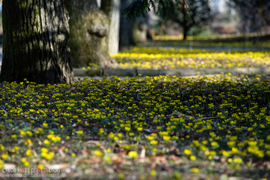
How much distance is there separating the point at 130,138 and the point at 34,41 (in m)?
3.01

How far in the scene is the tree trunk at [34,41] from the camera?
5289mm

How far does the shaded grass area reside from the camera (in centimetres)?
256

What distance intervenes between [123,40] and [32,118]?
1027cm

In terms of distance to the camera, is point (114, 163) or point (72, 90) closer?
point (114, 163)

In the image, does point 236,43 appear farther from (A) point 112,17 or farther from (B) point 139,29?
(A) point 112,17

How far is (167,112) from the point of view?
4.36 m

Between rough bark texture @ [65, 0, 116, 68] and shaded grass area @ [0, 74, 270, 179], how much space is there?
2.31 meters

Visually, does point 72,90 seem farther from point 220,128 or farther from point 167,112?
point 220,128

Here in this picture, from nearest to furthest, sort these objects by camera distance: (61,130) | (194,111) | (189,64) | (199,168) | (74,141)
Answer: (199,168), (74,141), (61,130), (194,111), (189,64)

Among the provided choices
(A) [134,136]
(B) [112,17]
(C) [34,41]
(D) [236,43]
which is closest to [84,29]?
(C) [34,41]

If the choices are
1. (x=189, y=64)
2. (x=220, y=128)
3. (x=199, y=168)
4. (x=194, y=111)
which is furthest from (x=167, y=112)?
(x=189, y=64)

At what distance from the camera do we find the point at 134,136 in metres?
3.35

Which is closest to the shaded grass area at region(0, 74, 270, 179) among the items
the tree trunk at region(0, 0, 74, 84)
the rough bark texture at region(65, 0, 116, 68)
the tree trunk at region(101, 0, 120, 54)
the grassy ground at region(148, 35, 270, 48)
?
the tree trunk at region(0, 0, 74, 84)

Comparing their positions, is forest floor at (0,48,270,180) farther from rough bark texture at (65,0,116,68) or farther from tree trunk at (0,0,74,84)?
rough bark texture at (65,0,116,68)
